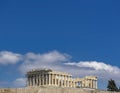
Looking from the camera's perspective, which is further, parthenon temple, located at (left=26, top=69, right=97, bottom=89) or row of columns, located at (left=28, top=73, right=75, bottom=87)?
parthenon temple, located at (left=26, top=69, right=97, bottom=89)

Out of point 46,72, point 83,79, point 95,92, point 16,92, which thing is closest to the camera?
point 16,92

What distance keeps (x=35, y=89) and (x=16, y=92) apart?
4.03 ft

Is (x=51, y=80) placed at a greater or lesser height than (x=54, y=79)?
lesser

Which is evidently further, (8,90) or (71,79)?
(71,79)

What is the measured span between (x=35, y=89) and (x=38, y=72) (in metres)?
99.2

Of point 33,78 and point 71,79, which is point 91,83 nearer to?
point 71,79

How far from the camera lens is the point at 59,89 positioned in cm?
2739

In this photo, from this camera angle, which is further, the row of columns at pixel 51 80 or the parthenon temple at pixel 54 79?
the parthenon temple at pixel 54 79

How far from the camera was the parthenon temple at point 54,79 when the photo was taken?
122250mm

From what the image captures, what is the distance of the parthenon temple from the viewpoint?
12225 cm

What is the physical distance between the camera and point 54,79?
122375 mm

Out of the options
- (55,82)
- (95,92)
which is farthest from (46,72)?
(95,92)

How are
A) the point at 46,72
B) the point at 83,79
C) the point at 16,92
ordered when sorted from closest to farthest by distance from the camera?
the point at 16,92, the point at 46,72, the point at 83,79

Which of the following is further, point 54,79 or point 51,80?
point 54,79
